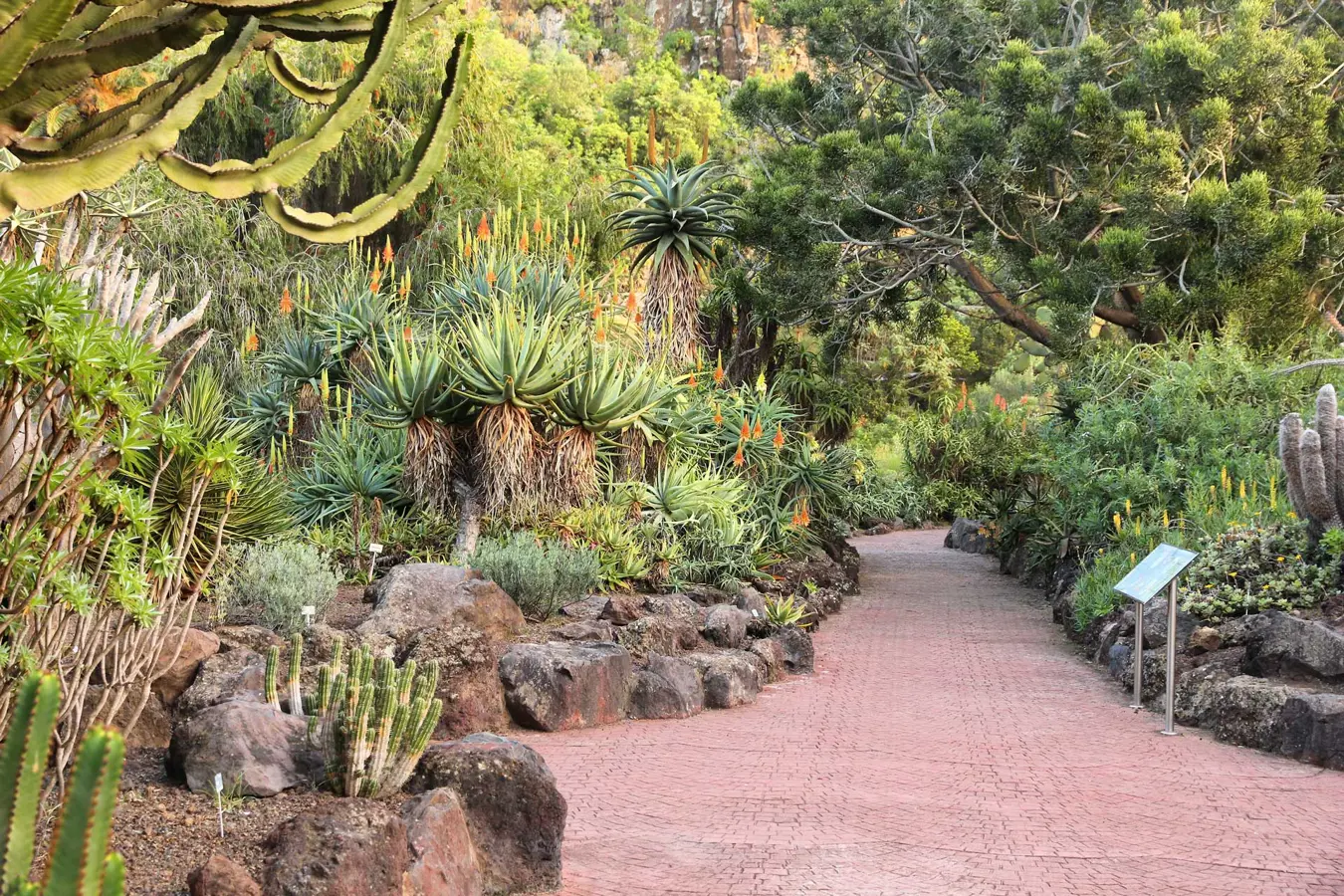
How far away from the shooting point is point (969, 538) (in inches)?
893

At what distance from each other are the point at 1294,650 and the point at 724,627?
13.4 feet

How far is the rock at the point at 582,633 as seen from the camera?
8.71 meters

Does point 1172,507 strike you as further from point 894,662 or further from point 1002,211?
point 1002,211

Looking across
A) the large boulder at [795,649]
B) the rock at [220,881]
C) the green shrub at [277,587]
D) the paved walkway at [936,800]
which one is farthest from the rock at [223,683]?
the large boulder at [795,649]

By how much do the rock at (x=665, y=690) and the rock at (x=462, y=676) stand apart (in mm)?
1105

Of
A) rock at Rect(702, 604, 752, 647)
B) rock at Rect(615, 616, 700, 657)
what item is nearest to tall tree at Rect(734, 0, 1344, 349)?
rock at Rect(702, 604, 752, 647)

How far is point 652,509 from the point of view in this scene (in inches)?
482

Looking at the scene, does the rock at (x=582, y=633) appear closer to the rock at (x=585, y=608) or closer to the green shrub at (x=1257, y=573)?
the rock at (x=585, y=608)

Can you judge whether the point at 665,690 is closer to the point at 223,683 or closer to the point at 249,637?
the point at 249,637

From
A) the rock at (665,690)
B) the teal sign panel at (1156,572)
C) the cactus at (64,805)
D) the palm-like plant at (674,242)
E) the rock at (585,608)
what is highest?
the palm-like plant at (674,242)

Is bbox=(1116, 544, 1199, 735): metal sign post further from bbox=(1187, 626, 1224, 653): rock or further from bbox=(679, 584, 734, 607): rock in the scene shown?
bbox=(679, 584, 734, 607): rock

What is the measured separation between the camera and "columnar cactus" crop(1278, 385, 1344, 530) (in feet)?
30.3

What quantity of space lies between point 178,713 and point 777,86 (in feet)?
47.1

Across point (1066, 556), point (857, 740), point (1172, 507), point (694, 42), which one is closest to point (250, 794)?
point (857, 740)
